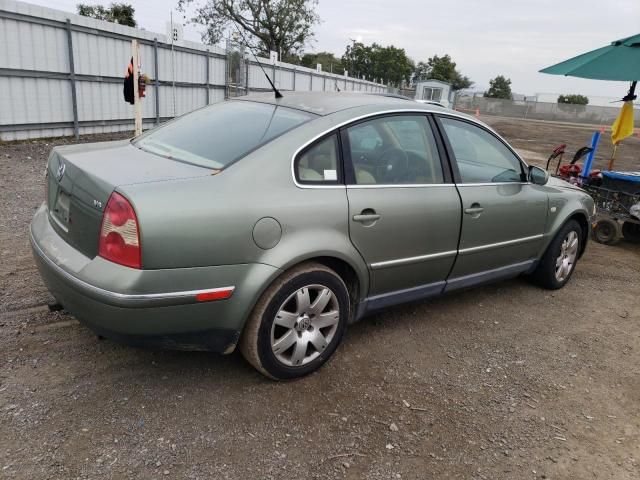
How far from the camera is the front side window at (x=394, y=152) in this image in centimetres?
311

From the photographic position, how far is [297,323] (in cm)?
285

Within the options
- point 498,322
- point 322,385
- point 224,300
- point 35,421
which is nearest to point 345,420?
point 322,385

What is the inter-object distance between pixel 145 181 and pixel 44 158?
737 centimetres

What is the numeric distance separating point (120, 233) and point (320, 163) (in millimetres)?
1176

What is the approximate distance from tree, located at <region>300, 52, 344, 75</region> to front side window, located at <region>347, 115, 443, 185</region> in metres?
57.3

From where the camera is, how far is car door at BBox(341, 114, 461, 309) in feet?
10.00

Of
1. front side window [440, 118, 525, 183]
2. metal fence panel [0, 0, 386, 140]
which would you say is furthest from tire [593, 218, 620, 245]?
metal fence panel [0, 0, 386, 140]

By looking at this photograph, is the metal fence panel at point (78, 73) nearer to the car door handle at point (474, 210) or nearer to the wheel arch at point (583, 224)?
the car door handle at point (474, 210)

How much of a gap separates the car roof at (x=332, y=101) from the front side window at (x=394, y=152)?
123 millimetres

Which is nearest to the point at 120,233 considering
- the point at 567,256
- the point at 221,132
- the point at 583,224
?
the point at 221,132

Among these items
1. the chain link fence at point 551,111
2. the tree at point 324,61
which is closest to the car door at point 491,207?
the chain link fence at point 551,111

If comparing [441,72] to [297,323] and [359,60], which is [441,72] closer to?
[359,60]

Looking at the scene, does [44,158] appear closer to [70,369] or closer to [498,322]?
[70,369]

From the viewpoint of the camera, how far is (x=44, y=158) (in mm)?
8617
